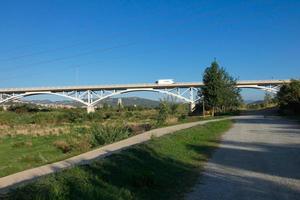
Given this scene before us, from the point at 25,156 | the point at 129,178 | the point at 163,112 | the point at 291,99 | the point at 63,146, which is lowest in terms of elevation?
the point at 25,156

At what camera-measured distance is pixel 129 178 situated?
1045cm

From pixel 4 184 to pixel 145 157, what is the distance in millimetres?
4052

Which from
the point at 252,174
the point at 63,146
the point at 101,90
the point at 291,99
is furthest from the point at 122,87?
the point at 252,174

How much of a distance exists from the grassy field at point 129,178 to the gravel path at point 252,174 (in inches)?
17.5

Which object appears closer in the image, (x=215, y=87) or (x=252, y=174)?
(x=252, y=174)

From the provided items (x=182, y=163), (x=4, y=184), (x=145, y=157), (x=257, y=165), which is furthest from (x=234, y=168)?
(x=4, y=184)

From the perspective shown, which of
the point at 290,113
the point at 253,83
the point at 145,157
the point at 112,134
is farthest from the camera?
the point at 253,83

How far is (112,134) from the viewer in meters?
26.3

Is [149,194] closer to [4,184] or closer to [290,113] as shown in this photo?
[4,184]

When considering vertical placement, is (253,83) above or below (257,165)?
above

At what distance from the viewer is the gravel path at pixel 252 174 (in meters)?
9.19

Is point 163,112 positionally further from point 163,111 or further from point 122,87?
point 122,87

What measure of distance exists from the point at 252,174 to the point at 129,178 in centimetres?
312

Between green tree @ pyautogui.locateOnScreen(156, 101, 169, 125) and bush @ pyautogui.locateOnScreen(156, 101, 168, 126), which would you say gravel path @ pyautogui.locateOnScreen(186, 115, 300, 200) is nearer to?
bush @ pyautogui.locateOnScreen(156, 101, 168, 126)
